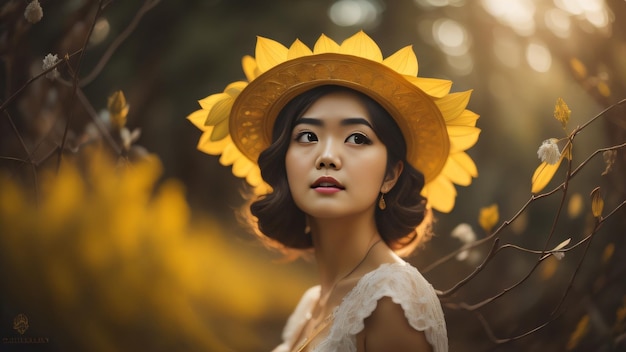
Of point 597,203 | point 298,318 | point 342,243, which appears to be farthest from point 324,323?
point 597,203

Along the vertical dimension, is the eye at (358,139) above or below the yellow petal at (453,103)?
below

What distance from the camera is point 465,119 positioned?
1.58m

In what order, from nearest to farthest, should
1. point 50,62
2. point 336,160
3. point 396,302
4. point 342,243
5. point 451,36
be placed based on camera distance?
point 396,302
point 336,160
point 342,243
point 50,62
point 451,36

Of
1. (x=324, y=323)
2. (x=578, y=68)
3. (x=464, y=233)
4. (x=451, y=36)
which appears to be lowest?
(x=324, y=323)

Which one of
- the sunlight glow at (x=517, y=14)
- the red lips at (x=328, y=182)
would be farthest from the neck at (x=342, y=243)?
the sunlight glow at (x=517, y=14)

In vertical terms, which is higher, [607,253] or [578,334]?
[607,253]

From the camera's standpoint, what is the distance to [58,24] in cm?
172

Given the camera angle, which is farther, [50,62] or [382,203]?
[50,62]

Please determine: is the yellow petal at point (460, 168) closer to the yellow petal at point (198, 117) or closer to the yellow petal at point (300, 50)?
the yellow petal at point (300, 50)

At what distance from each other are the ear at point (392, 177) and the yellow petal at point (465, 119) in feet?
0.44

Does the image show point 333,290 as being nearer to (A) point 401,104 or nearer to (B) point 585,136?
(A) point 401,104

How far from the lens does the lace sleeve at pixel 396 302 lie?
4.45 feet

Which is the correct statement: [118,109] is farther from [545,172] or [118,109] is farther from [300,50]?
[545,172]

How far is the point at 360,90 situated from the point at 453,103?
0.63ft
